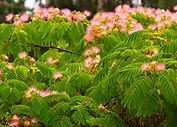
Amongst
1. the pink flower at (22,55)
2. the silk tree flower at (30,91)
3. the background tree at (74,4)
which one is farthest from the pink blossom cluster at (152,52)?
the background tree at (74,4)

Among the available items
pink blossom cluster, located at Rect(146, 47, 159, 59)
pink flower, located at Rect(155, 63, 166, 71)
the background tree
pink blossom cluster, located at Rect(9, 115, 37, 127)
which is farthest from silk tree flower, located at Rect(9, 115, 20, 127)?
the background tree

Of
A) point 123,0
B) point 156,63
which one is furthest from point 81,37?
point 123,0

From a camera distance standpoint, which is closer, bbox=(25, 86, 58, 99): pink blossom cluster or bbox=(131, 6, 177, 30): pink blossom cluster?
bbox=(25, 86, 58, 99): pink blossom cluster

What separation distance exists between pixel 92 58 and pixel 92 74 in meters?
0.27

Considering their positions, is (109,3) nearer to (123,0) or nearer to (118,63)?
(123,0)

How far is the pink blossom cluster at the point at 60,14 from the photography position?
6.31 meters

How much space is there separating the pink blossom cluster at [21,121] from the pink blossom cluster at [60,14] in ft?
5.46

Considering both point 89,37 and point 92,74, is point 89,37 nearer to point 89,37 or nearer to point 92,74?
point 89,37

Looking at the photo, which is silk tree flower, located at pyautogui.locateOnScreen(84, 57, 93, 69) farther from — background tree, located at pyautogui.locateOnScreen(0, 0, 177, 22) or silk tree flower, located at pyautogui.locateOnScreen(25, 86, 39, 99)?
background tree, located at pyautogui.locateOnScreen(0, 0, 177, 22)

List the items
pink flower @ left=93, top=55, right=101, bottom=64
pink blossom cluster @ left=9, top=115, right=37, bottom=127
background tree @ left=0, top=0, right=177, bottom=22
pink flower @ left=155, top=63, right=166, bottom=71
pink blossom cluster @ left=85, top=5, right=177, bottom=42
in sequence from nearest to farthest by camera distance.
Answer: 1. pink flower @ left=155, top=63, right=166, bottom=71
2. pink blossom cluster @ left=9, top=115, right=37, bottom=127
3. pink flower @ left=93, top=55, right=101, bottom=64
4. pink blossom cluster @ left=85, top=5, right=177, bottom=42
5. background tree @ left=0, top=0, right=177, bottom=22

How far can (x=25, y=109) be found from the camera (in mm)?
4852

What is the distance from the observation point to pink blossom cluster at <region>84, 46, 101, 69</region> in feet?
17.4

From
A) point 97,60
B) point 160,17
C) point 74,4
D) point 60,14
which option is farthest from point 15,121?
point 74,4

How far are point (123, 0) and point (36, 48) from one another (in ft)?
43.0
